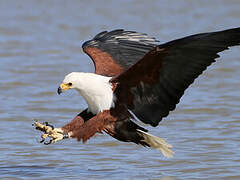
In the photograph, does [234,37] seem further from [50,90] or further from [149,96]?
[50,90]

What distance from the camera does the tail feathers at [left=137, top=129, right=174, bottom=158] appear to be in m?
7.30

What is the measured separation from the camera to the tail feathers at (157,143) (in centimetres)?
730

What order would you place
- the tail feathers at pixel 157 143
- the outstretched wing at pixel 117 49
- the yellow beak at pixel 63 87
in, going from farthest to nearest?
the outstretched wing at pixel 117 49 < the tail feathers at pixel 157 143 < the yellow beak at pixel 63 87

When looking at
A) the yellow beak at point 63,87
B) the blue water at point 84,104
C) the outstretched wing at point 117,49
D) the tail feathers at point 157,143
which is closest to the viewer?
the yellow beak at point 63,87

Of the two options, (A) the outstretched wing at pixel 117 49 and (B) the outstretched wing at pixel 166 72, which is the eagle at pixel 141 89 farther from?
(A) the outstretched wing at pixel 117 49

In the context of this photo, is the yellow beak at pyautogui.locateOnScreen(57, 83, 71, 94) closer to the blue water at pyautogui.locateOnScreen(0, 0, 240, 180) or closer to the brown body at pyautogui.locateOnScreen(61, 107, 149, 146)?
the brown body at pyautogui.locateOnScreen(61, 107, 149, 146)

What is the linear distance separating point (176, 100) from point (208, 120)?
7.06 ft

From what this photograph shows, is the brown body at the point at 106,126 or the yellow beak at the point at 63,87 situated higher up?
the yellow beak at the point at 63,87

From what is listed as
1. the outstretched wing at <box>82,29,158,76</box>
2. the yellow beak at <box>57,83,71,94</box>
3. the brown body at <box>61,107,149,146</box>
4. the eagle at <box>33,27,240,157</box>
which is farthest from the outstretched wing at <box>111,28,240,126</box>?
the outstretched wing at <box>82,29,158,76</box>

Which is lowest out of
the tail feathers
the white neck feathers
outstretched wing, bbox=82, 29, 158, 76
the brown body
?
the tail feathers

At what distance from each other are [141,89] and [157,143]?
55 cm

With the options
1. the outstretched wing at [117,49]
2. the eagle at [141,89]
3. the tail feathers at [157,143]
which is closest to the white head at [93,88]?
the eagle at [141,89]

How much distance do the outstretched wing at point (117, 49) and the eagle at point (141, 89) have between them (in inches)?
17.8

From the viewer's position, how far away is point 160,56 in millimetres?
6711
